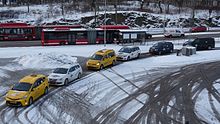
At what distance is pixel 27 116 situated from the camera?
81.8 ft

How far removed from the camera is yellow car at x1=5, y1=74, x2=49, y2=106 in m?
26.6

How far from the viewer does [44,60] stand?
43.6 meters

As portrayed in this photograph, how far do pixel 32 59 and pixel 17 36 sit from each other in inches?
903

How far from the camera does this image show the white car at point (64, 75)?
3259 cm

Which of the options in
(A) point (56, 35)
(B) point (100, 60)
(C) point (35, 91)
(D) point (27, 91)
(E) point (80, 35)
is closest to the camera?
(D) point (27, 91)

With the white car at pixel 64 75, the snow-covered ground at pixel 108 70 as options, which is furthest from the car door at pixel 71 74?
the snow-covered ground at pixel 108 70

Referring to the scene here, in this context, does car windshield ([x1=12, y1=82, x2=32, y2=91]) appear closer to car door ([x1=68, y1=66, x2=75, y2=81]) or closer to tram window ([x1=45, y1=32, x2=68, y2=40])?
car door ([x1=68, y1=66, x2=75, y2=81])

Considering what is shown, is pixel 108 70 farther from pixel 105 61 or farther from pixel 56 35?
pixel 56 35

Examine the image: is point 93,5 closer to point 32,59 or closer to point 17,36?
point 17,36

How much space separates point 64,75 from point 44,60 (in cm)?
1142

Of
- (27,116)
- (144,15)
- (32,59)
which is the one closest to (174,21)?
(144,15)

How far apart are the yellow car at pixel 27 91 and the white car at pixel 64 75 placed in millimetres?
2276

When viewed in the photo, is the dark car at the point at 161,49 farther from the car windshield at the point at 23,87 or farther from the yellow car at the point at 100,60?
the car windshield at the point at 23,87

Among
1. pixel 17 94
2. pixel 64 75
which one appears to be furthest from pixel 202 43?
pixel 17 94
